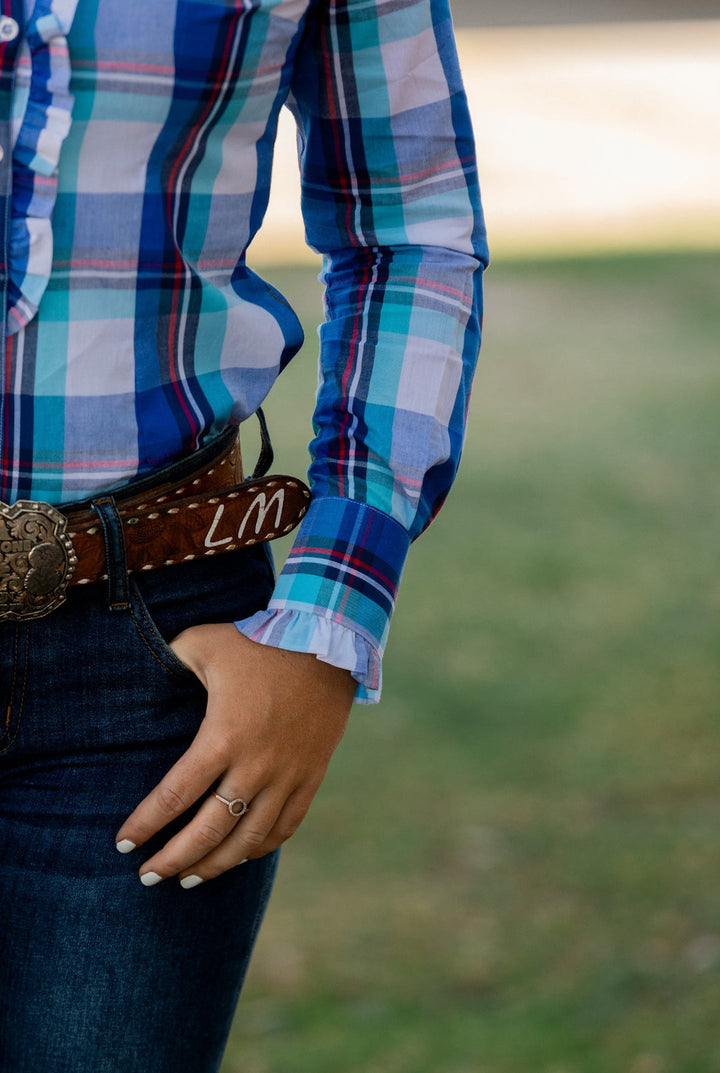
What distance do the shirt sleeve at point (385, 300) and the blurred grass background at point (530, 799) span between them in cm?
140

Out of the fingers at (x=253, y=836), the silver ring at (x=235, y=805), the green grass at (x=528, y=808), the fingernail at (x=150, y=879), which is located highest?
the silver ring at (x=235, y=805)

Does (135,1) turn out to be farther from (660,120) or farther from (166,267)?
(660,120)

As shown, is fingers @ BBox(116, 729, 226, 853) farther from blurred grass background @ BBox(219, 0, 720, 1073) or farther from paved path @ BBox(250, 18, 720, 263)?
paved path @ BBox(250, 18, 720, 263)

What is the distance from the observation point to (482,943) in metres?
2.52

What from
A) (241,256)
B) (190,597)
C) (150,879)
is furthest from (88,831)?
(241,256)

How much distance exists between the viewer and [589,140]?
603 inches

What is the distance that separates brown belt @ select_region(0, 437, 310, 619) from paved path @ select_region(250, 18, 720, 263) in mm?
8800

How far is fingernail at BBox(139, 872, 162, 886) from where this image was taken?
3.16ft

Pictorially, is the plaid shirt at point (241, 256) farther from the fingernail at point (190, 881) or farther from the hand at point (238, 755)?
the fingernail at point (190, 881)

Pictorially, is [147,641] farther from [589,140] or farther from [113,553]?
[589,140]

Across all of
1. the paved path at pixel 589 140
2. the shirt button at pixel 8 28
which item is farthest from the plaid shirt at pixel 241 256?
the paved path at pixel 589 140

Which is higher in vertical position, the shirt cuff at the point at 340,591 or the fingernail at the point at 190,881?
the shirt cuff at the point at 340,591

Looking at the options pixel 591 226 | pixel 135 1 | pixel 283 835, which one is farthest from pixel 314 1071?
pixel 591 226

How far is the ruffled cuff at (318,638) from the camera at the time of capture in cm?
98
